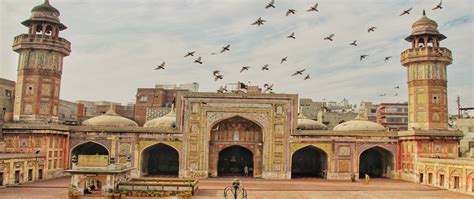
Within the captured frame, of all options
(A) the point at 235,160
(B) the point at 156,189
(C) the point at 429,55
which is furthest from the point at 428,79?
(B) the point at 156,189

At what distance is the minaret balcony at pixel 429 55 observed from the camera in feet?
112

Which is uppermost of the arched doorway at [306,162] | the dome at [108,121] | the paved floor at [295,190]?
the dome at [108,121]

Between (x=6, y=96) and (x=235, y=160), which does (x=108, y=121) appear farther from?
(x=235, y=160)

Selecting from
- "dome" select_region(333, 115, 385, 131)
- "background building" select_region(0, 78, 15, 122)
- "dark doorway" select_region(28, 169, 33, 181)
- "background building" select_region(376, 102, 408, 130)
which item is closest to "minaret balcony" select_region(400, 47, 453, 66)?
"dome" select_region(333, 115, 385, 131)

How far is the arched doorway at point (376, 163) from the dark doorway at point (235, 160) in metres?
9.84

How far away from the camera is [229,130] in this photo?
36.2m

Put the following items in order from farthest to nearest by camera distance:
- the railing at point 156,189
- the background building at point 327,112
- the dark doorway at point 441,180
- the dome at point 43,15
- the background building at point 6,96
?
1. the background building at point 327,112
2. the background building at point 6,96
3. the dome at point 43,15
4. the dark doorway at point 441,180
5. the railing at point 156,189

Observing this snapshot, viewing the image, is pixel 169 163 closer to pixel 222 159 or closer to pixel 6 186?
pixel 222 159

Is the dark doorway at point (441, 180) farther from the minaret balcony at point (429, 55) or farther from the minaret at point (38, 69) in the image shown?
the minaret at point (38, 69)

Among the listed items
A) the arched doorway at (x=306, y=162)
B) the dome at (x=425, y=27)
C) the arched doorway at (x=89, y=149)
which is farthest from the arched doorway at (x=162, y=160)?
the dome at (x=425, y=27)

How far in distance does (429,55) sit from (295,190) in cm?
1628

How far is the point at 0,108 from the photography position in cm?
3981

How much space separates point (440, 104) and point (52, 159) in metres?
29.9

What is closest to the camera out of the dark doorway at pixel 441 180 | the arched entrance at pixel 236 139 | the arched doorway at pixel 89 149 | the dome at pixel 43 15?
the dark doorway at pixel 441 180
